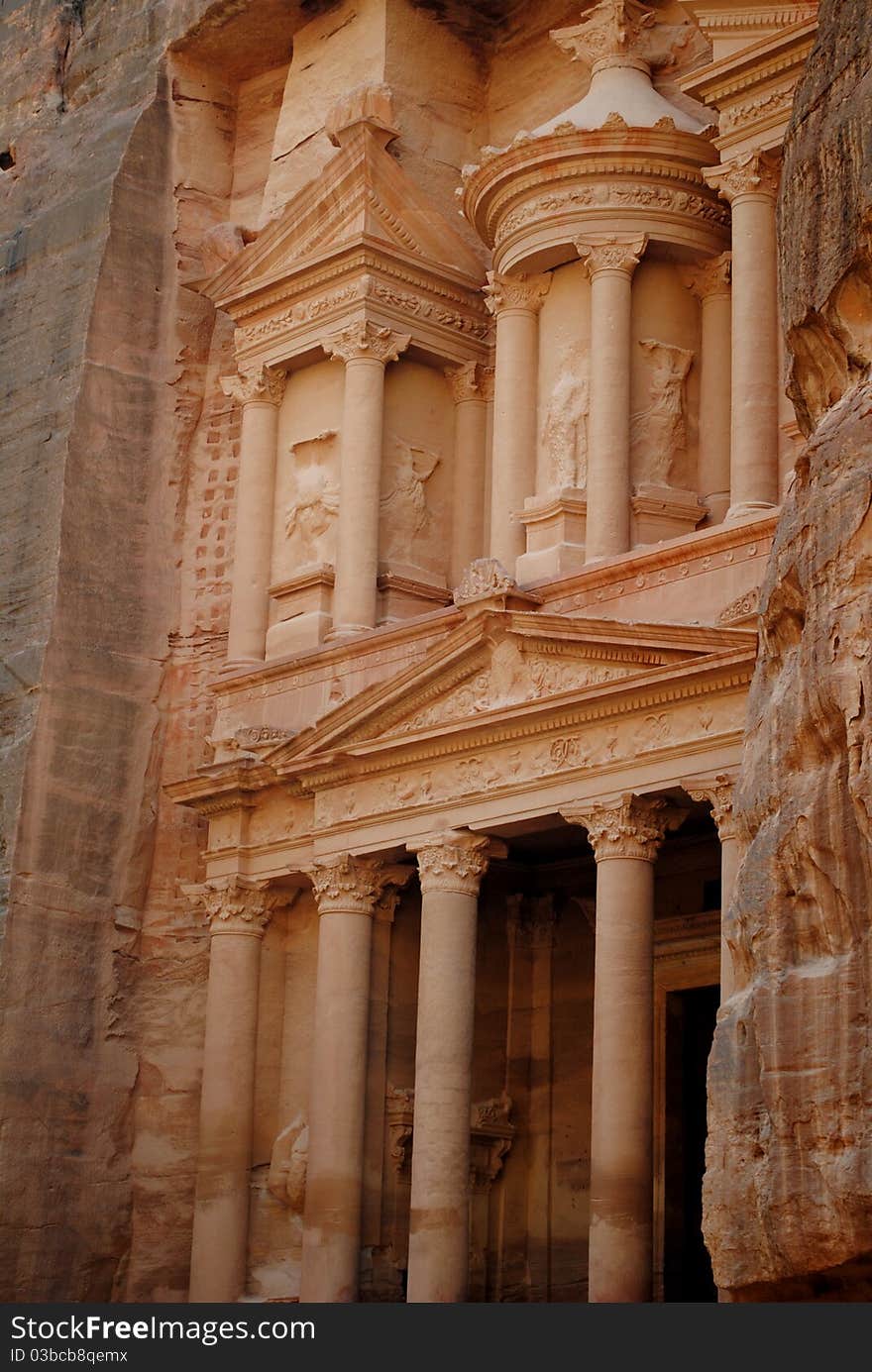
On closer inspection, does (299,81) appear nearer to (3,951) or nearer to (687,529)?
(687,529)

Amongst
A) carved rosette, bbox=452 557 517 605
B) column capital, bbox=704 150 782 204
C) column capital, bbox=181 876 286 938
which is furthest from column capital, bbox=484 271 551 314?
column capital, bbox=181 876 286 938

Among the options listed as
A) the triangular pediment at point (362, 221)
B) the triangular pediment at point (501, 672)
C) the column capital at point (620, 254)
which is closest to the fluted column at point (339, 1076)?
the triangular pediment at point (501, 672)

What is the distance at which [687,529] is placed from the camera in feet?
75.4

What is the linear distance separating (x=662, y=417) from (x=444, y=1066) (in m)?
6.23

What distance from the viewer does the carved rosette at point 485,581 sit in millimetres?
21844

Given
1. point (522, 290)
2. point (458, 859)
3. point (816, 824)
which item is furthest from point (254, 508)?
point (816, 824)

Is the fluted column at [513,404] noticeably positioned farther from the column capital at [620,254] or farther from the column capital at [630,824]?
the column capital at [630,824]

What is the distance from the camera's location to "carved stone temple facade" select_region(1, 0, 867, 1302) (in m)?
21.2

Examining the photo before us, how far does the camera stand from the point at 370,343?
25.2m

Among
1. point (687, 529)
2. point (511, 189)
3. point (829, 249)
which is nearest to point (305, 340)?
point (511, 189)

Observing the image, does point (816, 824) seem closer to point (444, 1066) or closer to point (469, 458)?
point (444, 1066)

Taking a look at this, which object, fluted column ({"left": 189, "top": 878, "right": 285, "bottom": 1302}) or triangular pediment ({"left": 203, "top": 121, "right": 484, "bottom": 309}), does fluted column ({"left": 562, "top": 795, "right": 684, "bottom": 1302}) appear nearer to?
fluted column ({"left": 189, "top": 878, "right": 285, "bottom": 1302})

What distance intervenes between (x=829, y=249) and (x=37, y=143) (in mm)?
19187

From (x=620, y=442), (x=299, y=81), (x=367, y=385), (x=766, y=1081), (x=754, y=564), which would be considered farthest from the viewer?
(x=299, y=81)
